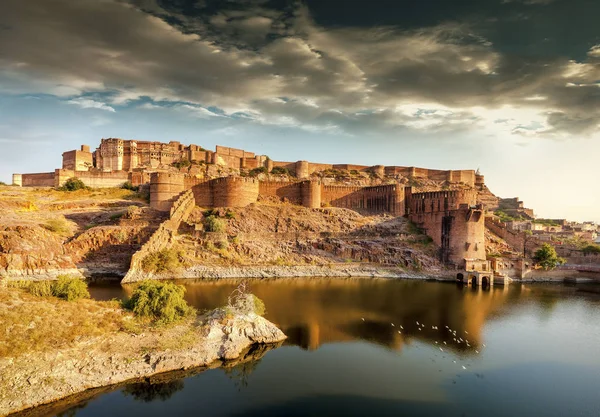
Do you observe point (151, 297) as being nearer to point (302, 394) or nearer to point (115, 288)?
point (302, 394)

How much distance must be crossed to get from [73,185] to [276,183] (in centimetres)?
2499

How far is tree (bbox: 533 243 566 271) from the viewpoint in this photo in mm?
36406

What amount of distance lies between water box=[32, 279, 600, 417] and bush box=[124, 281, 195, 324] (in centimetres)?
336

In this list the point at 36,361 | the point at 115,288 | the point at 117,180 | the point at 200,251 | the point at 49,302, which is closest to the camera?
the point at 36,361

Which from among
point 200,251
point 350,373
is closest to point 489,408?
point 350,373

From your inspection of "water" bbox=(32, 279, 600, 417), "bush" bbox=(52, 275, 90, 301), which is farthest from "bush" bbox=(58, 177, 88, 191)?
"bush" bbox=(52, 275, 90, 301)

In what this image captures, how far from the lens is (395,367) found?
1475cm

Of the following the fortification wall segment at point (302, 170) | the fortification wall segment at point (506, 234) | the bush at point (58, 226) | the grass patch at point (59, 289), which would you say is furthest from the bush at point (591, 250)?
the bush at point (58, 226)

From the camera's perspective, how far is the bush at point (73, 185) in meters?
46.1

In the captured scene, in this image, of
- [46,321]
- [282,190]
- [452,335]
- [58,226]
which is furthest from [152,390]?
[282,190]

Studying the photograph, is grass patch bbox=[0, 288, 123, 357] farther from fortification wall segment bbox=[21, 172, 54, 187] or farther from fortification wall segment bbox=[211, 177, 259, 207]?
fortification wall segment bbox=[21, 172, 54, 187]

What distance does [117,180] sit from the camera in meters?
50.8

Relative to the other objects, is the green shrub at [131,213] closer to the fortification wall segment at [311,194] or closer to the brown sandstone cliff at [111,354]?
the fortification wall segment at [311,194]

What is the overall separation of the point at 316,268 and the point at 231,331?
20.1 meters
